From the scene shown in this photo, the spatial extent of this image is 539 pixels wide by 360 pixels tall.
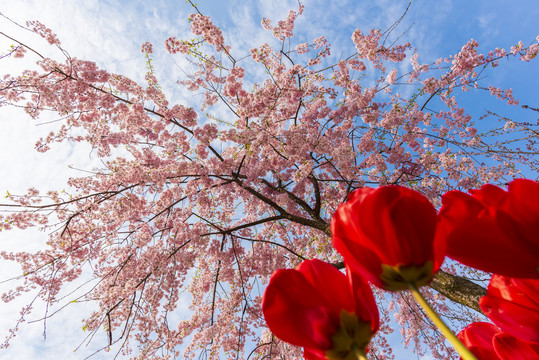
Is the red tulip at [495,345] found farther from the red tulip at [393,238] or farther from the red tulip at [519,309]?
the red tulip at [393,238]

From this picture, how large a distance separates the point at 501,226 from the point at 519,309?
0.18 meters

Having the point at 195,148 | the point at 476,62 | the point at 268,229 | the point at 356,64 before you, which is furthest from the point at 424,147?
the point at 195,148

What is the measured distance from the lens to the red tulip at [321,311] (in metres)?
0.42

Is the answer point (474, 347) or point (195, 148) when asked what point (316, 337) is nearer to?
point (474, 347)

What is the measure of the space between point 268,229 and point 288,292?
624cm

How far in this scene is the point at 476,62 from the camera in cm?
560

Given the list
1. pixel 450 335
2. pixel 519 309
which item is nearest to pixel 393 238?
pixel 450 335

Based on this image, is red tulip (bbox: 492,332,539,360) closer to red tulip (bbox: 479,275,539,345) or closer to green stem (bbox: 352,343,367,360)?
red tulip (bbox: 479,275,539,345)

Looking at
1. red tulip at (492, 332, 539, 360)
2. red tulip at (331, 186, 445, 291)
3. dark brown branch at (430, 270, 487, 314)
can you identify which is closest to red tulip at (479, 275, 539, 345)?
red tulip at (492, 332, 539, 360)

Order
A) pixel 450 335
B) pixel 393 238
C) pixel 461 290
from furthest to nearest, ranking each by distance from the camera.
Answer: pixel 461 290 < pixel 393 238 < pixel 450 335

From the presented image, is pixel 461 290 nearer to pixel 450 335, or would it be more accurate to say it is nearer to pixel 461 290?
pixel 461 290

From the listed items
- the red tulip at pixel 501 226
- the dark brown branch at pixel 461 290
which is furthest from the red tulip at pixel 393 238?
the dark brown branch at pixel 461 290

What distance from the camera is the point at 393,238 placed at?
1.32ft

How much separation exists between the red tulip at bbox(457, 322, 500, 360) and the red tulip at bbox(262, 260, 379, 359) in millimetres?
205
